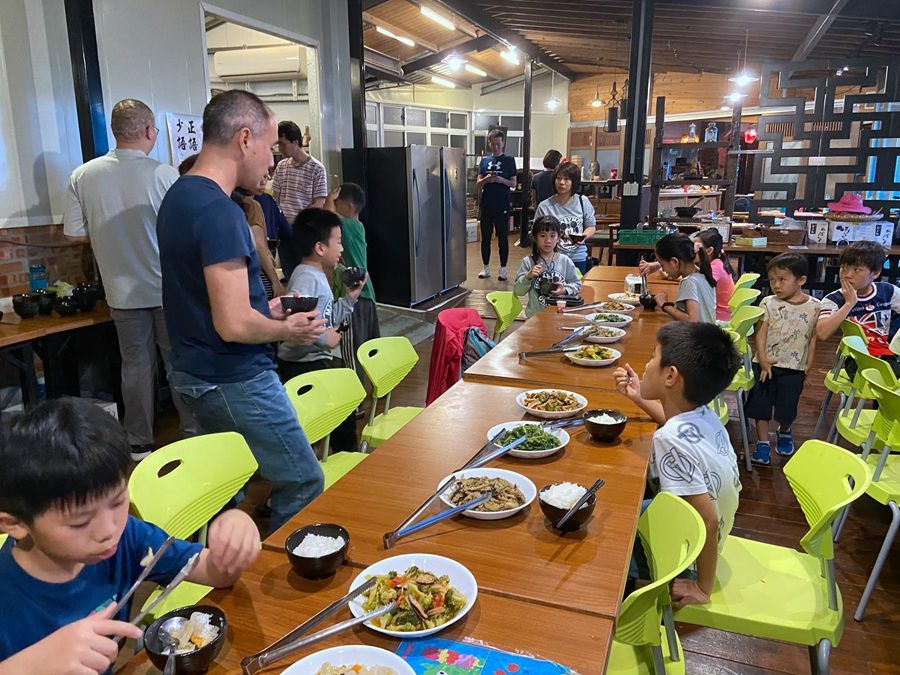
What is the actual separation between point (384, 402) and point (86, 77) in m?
2.40

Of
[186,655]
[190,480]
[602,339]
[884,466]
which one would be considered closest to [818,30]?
[602,339]

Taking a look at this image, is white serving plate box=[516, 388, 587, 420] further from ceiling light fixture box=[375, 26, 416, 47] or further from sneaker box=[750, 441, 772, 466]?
ceiling light fixture box=[375, 26, 416, 47]

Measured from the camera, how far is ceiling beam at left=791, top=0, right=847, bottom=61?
623 cm

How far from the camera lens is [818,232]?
19.4 feet

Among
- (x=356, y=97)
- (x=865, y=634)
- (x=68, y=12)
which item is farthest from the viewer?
(x=356, y=97)

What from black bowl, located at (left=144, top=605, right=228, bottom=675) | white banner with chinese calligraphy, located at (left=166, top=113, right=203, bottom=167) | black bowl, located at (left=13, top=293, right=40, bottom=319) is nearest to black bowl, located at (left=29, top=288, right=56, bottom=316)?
black bowl, located at (left=13, top=293, right=40, bottom=319)

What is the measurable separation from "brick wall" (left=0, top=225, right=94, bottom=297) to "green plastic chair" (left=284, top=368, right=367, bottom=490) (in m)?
2.18

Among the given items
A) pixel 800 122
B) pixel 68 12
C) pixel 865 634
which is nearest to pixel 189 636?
pixel 865 634

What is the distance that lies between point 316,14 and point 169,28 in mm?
1911

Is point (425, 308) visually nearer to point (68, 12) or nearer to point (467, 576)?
point (68, 12)

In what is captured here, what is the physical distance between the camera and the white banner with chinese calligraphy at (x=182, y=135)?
161 inches

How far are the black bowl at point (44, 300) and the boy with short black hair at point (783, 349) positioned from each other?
12.5ft

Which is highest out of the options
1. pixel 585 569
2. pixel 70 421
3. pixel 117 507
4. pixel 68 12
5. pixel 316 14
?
pixel 316 14

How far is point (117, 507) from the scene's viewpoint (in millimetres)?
1013
